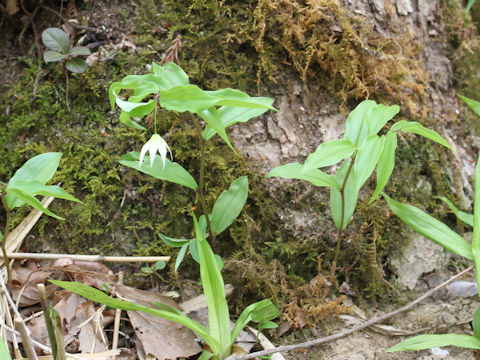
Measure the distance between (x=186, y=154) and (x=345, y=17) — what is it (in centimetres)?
90

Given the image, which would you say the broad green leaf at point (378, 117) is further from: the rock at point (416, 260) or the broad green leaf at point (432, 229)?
the rock at point (416, 260)

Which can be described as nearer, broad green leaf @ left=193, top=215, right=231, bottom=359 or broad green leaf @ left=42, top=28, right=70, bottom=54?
broad green leaf @ left=193, top=215, right=231, bottom=359

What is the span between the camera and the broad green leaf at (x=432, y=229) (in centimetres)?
144

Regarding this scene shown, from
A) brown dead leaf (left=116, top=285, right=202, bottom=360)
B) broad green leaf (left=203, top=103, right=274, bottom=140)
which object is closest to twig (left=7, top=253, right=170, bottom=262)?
brown dead leaf (left=116, top=285, right=202, bottom=360)

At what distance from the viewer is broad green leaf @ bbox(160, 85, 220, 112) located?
107cm

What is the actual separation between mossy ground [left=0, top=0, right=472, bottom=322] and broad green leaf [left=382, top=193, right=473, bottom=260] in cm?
26

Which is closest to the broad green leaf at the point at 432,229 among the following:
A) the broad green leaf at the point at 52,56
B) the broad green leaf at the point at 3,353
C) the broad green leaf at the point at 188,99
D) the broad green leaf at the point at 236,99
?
the broad green leaf at the point at 236,99

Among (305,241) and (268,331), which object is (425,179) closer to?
(305,241)

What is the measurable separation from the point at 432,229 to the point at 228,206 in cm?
69

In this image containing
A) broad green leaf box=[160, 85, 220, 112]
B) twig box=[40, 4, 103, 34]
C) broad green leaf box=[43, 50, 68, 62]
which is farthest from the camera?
twig box=[40, 4, 103, 34]

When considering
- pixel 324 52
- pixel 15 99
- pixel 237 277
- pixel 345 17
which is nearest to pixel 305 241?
pixel 237 277

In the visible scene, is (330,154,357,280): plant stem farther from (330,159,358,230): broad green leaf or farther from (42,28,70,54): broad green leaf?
(42,28,70,54): broad green leaf

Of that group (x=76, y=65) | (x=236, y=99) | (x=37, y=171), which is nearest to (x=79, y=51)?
(x=76, y=65)

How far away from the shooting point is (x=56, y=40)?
170cm
